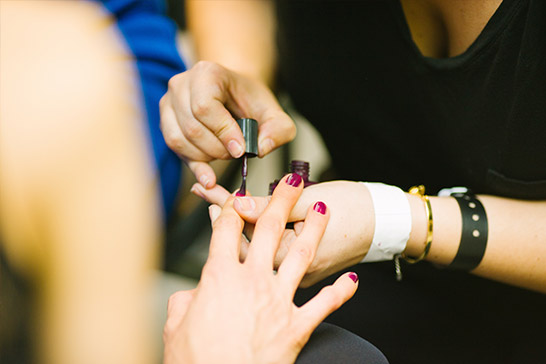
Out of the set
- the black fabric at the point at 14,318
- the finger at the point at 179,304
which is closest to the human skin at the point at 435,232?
the finger at the point at 179,304

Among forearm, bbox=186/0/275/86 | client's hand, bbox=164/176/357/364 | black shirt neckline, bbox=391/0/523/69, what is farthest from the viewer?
forearm, bbox=186/0/275/86

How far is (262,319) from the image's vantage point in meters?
0.41

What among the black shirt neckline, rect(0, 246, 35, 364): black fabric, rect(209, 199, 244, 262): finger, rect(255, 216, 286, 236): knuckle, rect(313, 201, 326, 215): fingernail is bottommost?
rect(0, 246, 35, 364): black fabric

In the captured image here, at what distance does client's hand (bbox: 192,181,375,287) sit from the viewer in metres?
0.52

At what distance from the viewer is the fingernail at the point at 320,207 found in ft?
1.70

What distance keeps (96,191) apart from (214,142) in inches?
7.2

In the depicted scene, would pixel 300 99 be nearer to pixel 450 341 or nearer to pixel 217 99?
pixel 217 99

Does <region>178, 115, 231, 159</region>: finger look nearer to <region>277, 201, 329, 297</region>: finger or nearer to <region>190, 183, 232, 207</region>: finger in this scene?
<region>190, 183, 232, 207</region>: finger

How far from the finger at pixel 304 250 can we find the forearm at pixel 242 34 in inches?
16.0

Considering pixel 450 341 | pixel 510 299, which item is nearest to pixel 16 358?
pixel 450 341

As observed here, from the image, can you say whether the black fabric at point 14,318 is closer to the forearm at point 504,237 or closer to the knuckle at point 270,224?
the knuckle at point 270,224

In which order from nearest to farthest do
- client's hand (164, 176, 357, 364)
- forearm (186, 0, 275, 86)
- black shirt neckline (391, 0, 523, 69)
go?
1. client's hand (164, 176, 357, 364)
2. black shirt neckline (391, 0, 523, 69)
3. forearm (186, 0, 275, 86)

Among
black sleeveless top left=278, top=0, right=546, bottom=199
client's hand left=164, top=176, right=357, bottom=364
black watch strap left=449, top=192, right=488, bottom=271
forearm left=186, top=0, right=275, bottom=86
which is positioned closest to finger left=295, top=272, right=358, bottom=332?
client's hand left=164, top=176, right=357, bottom=364

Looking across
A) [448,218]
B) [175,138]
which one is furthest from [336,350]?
[175,138]
